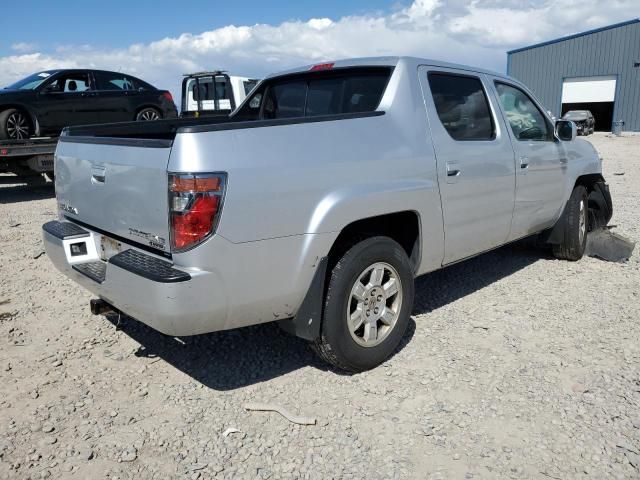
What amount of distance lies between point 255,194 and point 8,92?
924 centimetres

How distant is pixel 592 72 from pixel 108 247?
3476 cm

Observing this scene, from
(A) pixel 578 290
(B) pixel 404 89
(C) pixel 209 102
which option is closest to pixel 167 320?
(B) pixel 404 89

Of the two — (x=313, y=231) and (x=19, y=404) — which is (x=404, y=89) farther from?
(x=19, y=404)

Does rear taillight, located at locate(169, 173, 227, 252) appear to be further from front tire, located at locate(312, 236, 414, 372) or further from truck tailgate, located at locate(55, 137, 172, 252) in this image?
front tire, located at locate(312, 236, 414, 372)

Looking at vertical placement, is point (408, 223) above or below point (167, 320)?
above

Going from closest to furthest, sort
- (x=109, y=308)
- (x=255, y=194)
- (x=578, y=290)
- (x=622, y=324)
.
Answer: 1. (x=255, y=194)
2. (x=109, y=308)
3. (x=622, y=324)
4. (x=578, y=290)

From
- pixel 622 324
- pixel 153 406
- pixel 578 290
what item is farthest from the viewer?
pixel 578 290

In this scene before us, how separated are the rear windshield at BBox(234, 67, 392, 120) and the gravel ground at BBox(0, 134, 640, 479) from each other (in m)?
1.68

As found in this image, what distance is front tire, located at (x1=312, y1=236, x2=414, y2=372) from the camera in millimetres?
3180

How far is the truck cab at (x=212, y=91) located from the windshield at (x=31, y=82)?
3649mm

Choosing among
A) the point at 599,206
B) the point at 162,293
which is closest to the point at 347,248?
the point at 162,293

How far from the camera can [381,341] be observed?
351 cm

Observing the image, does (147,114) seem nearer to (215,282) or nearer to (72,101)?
(72,101)

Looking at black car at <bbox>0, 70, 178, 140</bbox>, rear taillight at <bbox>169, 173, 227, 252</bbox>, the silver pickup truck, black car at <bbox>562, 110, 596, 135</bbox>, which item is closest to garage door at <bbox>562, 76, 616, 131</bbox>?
black car at <bbox>562, 110, 596, 135</bbox>
